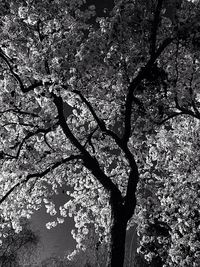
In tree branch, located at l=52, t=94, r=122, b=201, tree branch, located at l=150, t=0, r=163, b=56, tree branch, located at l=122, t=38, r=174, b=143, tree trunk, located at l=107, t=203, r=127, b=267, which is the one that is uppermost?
tree branch, located at l=150, t=0, r=163, b=56

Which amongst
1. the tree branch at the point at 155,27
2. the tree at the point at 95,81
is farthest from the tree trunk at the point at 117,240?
the tree branch at the point at 155,27

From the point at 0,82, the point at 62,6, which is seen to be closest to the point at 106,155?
the point at 0,82

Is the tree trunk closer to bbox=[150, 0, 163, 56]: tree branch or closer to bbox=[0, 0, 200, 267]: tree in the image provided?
bbox=[0, 0, 200, 267]: tree

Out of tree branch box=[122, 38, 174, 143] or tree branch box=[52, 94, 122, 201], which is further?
tree branch box=[52, 94, 122, 201]

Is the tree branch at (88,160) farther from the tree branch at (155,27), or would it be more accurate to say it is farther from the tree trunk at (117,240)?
the tree branch at (155,27)

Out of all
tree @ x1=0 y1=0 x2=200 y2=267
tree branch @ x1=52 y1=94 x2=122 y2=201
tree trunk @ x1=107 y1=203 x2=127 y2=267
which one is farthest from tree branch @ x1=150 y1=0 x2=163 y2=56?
tree trunk @ x1=107 y1=203 x2=127 y2=267

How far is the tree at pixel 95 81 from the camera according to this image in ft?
43.2

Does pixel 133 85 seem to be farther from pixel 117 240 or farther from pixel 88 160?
pixel 117 240

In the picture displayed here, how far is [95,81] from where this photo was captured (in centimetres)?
1581

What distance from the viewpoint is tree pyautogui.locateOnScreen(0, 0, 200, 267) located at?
13.2m

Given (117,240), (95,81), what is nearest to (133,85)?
(95,81)

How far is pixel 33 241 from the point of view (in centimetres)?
7088

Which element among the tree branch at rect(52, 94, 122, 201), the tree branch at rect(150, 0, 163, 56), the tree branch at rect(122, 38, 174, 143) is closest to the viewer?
the tree branch at rect(150, 0, 163, 56)

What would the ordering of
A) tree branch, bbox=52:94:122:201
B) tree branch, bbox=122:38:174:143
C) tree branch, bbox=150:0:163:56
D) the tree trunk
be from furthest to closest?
1. tree branch, bbox=52:94:122:201
2. tree branch, bbox=122:38:174:143
3. tree branch, bbox=150:0:163:56
4. the tree trunk
